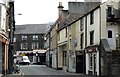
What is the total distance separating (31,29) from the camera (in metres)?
128

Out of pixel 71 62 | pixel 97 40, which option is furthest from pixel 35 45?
pixel 97 40

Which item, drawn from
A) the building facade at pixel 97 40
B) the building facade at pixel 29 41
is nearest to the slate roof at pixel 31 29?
the building facade at pixel 29 41

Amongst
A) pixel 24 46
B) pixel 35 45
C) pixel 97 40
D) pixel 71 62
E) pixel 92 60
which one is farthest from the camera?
pixel 24 46

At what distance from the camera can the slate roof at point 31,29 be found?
126m

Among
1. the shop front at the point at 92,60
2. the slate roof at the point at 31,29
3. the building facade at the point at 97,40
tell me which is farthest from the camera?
the slate roof at the point at 31,29

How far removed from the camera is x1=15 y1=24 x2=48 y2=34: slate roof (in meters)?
126

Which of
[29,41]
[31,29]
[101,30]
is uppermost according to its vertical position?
[31,29]

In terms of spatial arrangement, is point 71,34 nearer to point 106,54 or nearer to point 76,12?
point 76,12

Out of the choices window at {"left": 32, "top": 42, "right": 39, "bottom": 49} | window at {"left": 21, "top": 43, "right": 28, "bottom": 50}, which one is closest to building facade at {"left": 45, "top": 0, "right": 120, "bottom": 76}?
window at {"left": 32, "top": 42, "right": 39, "bottom": 49}

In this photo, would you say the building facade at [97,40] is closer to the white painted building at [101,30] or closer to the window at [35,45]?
the white painted building at [101,30]

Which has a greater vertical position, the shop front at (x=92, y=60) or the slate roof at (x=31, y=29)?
the slate roof at (x=31, y=29)

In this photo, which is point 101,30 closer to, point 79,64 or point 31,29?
point 79,64

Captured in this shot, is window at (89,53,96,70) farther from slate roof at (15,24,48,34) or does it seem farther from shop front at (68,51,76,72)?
slate roof at (15,24,48,34)

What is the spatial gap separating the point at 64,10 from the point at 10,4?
31031 mm
